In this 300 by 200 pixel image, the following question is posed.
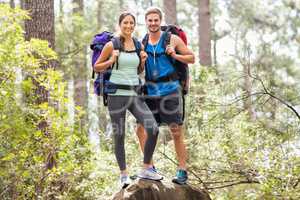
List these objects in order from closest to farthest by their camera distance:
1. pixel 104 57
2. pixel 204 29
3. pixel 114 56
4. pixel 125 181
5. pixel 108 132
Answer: pixel 114 56, pixel 104 57, pixel 125 181, pixel 108 132, pixel 204 29

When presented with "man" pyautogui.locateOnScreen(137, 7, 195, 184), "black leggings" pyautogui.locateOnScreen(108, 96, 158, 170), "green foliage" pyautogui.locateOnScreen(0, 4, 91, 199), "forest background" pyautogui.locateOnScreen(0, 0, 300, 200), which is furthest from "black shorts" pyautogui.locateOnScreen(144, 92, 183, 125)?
"green foliage" pyautogui.locateOnScreen(0, 4, 91, 199)

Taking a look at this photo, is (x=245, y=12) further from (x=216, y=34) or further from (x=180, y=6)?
(x=180, y=6)

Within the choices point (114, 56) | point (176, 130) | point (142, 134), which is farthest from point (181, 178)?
point (114, 56)

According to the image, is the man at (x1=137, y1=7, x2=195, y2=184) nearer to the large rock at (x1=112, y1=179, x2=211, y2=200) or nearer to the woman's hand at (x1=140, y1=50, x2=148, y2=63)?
the woman's hand at (x1=140, y1=50, x2=148, y2=63)

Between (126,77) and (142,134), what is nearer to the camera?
(126,77)

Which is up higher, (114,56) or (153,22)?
(153,22)

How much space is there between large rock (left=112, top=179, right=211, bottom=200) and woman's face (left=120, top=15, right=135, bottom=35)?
155 centimetres

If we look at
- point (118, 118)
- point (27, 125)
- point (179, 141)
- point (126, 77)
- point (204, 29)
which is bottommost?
point (179, 141)

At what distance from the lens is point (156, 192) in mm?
5422

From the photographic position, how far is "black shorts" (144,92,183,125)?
18.1ft

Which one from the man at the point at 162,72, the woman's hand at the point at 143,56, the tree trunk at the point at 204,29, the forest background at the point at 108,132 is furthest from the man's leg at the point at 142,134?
the tree trunk at the point at 204,29

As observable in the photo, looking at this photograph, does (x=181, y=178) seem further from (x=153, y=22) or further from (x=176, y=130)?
(x=153, y=22)

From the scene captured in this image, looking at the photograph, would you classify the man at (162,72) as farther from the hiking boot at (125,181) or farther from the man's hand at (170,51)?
the hiking boot at (125,181)

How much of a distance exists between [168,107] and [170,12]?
754 cm
